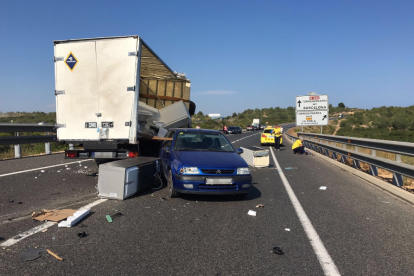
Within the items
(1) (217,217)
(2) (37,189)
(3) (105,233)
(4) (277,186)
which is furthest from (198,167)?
(2) (37,189)

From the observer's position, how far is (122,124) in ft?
27.3

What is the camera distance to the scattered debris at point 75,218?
5007 millimetres

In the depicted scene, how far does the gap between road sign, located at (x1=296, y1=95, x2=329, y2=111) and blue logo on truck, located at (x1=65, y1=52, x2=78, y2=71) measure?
21842mm

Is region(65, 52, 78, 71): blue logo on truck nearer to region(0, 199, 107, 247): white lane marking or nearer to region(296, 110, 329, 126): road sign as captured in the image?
region(0, 199, 107, 247): white lane marking

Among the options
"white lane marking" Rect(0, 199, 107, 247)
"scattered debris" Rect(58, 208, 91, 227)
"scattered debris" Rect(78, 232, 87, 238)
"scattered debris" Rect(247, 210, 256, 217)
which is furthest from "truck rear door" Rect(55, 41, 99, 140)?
"scattered debris" Rect(247, 210, 256, 217)

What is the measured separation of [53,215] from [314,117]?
80.8 ft

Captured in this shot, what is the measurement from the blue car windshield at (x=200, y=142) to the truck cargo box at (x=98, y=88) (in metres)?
1.14

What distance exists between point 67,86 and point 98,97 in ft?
2.87

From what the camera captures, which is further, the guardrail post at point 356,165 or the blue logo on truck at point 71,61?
the guardrail post at point 356,165

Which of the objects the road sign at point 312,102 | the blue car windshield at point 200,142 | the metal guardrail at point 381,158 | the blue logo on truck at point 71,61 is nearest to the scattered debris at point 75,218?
the blue car windshield at point 200,142

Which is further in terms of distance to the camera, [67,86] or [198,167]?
[67,86]

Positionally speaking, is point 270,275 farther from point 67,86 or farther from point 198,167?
point 67,86

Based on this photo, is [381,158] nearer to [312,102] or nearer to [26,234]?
[26,234]

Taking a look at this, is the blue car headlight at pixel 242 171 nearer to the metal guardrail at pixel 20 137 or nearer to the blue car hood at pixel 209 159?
the blue car hood at pixel 209 159
